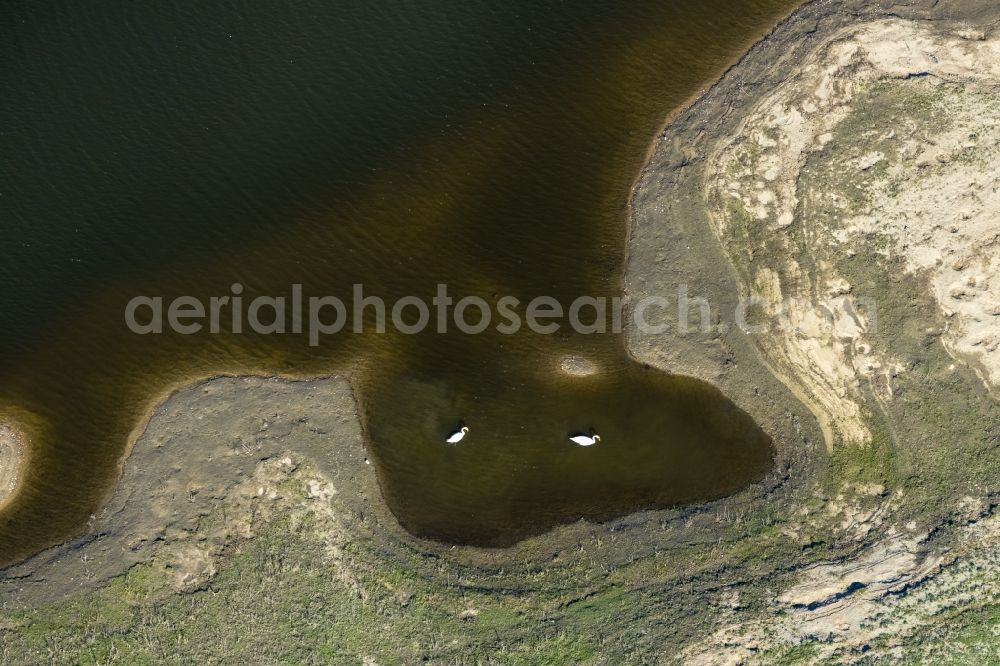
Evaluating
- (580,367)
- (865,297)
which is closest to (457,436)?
(580,367)

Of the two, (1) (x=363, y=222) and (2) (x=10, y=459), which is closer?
(2) (x=10, y=459)

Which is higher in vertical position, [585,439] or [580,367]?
[580,367]

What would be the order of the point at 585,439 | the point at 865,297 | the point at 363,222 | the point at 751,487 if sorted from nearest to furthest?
the point at 865,297 → the point at 751,487 → the point at 585,439 → the point at 363,222

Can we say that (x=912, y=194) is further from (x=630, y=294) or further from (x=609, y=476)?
(x=609, y=476)

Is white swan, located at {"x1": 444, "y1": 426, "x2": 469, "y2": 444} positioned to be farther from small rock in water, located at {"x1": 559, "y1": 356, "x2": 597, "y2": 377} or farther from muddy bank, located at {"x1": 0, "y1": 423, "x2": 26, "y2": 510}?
muddy bank, located at {"x1": 0, "y1": 423, "x2": 26, "y2": 510}

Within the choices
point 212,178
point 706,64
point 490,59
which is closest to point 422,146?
point 490,59

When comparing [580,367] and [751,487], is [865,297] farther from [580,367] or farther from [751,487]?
[580,367]

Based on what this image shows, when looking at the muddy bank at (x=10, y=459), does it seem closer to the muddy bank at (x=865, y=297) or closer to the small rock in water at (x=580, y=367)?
the small rock in water at (x=580, y=367)
